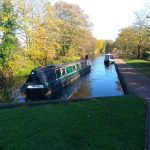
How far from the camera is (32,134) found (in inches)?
311

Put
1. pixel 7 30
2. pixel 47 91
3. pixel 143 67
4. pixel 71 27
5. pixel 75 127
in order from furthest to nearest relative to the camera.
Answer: pixel 71 27
pixel 143 67
pixel 7 30
pixel 47 91
pixel 75 127

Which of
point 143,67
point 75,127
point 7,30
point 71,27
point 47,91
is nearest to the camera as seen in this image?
point 75,127

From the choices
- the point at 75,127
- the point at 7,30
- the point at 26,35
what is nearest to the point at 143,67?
the point at 26,35

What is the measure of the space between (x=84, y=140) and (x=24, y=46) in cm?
2660

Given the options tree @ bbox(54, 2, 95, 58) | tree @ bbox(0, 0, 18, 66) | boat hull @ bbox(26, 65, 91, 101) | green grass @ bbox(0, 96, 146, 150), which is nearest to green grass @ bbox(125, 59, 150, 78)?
boat hull @ bbox(26, 65, 91, 101)

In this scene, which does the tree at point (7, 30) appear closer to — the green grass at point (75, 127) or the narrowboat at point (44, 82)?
the narrowboat at point (44, 82)

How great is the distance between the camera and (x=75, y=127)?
8.46m

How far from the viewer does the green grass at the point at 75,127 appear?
7160 mm

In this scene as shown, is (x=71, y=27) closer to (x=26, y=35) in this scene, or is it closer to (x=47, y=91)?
(x=26, y=35)

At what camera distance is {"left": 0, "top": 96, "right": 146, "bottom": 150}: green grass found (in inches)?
282

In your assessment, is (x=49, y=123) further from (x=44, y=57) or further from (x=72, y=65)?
(x=44, y=57)

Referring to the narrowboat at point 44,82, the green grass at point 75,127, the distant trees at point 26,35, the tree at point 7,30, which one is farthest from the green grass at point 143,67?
the green grass at point 75,127

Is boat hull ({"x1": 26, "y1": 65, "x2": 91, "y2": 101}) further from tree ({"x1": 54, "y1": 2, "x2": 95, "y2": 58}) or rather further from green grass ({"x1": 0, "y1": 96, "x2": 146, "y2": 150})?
tree ({"x1": 54, "y1": 2, "x2": 95, "y2": 58})

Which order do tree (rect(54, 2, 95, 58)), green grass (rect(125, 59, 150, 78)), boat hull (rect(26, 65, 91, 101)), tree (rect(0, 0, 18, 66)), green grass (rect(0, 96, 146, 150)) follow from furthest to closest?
tree (rect(54, 2, 95, 58)) → green grass (rect(125, 59, 150, 78)) → tree (rect(0, 0, 18, 66)) → boat hull (rect(26, 65, 91, 101)) → green grass (rect(0, 96, 146, 150))
